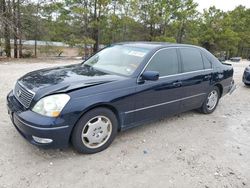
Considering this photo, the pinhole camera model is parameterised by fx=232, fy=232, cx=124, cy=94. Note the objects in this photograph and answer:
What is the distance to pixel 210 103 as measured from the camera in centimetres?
511

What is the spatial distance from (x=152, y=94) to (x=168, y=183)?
1.41m

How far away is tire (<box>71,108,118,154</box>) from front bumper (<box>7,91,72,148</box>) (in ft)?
0.51

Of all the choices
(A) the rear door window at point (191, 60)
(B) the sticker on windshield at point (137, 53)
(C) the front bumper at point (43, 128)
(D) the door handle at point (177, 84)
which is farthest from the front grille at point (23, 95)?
(A) the rear door window at point (191, 60)

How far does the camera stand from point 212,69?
193 inches

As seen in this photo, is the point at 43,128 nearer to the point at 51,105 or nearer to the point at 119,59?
the point at 51,105

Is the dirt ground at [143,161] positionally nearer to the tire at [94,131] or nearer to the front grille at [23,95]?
the tire at [94,131]

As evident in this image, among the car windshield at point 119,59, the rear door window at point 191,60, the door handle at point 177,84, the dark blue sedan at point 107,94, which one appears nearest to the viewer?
the dark blue sedan at point 107,94

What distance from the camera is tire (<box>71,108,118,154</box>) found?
2971 mm

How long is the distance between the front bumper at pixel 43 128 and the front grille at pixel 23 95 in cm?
10

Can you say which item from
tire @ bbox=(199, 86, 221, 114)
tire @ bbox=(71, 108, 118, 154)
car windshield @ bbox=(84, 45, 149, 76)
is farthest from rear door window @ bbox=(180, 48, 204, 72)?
tire @ bbox=(71, 108, 118, 154)

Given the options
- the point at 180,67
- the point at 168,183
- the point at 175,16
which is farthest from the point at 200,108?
the point at 175,16

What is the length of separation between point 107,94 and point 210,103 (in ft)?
9.59

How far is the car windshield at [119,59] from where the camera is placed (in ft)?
11.9

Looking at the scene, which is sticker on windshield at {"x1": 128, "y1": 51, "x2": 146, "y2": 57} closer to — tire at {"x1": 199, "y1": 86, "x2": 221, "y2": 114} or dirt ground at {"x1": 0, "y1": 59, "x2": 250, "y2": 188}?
dirt ground at {"x1": 0, "y1": 59, "x2": 250, "y2": 188}
